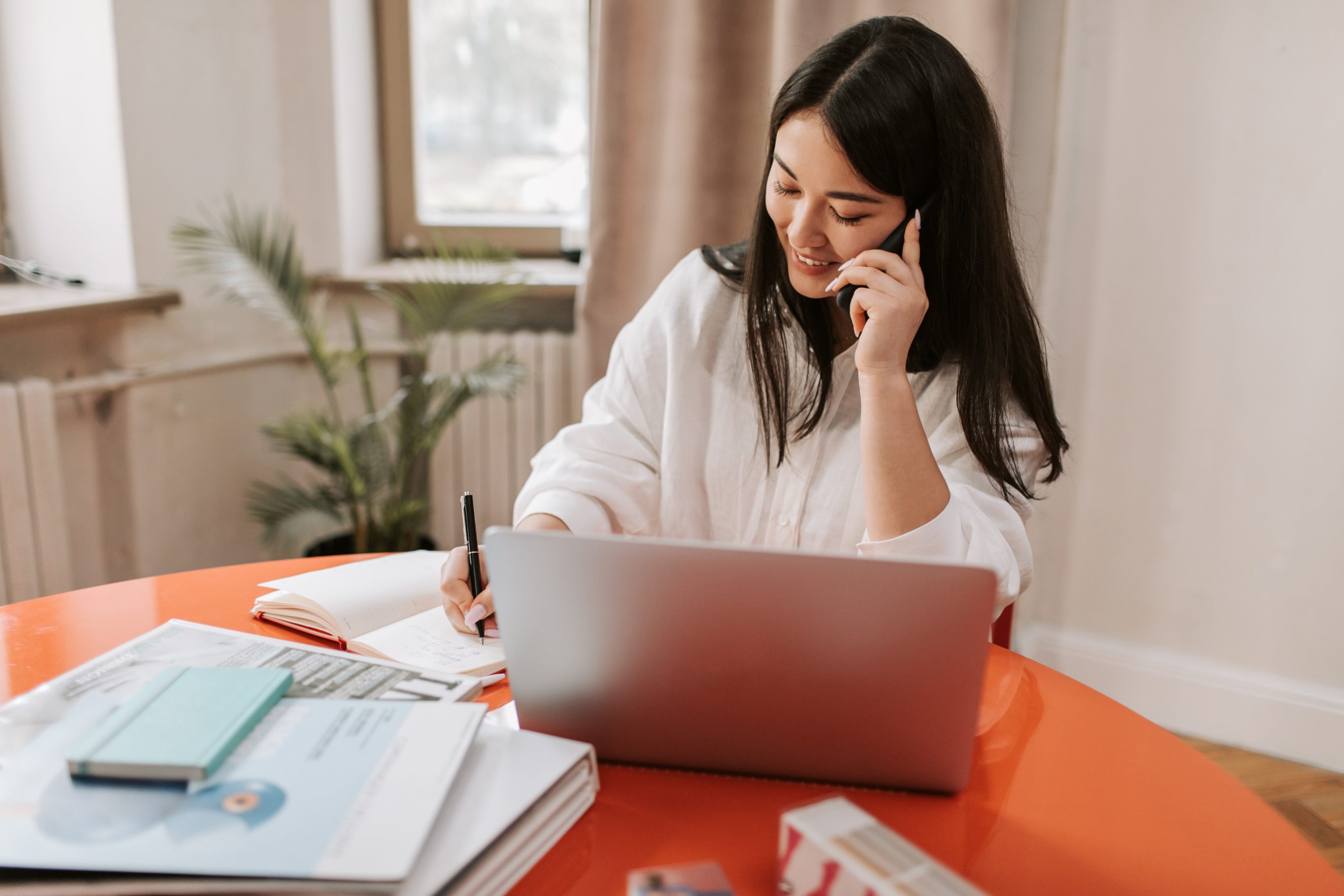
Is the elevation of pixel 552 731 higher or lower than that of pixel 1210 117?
lower

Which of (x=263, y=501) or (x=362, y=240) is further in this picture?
(x=362, y=240)

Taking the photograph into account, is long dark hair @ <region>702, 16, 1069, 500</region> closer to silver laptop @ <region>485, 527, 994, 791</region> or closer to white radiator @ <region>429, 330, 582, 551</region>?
silver laptop @ <region>485, 527, 994, 791</region>

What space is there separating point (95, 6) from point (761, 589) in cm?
213

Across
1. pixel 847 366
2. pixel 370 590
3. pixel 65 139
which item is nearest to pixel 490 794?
pixel 370 590

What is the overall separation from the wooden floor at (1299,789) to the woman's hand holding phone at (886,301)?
1.25 meters

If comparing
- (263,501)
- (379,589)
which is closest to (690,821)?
(379,589)

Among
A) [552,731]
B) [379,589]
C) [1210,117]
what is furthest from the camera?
[1210,117]

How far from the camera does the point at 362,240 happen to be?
267 centimetres

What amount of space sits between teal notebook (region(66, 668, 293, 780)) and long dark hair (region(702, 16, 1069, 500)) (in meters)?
0.78

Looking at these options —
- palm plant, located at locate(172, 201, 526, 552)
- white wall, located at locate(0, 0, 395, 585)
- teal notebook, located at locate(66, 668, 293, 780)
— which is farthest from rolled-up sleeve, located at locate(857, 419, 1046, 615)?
white wall, located at locate(0, 0, 395, 585)

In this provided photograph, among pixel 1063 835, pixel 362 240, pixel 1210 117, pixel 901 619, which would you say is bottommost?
pixel 1063 835

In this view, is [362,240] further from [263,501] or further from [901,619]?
[901,619]

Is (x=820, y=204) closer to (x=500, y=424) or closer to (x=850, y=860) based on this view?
(x=850, y=860)

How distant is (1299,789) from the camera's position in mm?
1942
